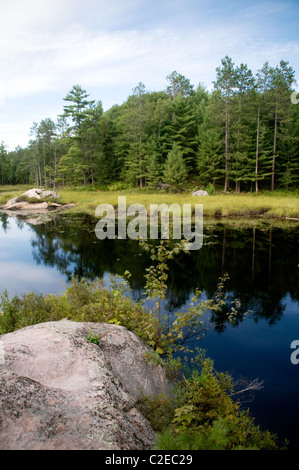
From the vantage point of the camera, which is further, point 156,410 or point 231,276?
point 231,276

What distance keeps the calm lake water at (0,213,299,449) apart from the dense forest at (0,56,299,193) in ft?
62.9

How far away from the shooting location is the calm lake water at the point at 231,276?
659 cm

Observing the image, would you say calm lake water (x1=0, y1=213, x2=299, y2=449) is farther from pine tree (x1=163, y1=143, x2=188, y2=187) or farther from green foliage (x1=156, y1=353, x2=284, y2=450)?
pine tree (x1=163, y1=143, x2=188, y2=187)

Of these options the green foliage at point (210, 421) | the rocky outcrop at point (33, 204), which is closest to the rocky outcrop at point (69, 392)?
the green foliage at point (210, 421)

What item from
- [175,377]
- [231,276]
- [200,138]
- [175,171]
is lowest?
[231,276]

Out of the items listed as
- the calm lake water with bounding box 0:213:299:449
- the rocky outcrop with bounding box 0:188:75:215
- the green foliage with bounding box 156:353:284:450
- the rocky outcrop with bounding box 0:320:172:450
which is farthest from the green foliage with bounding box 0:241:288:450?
the rocky outcrop with bounding box 0:188:75:215

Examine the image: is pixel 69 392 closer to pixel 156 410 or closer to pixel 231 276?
pixel 156 410

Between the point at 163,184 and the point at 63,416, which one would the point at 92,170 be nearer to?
the point at 163,184

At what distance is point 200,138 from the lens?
157 feet

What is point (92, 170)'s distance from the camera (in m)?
53.5

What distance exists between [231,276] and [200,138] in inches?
1557

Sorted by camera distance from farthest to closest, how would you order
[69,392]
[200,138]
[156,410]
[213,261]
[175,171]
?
1. [200,138]
2. [175,171]
3. [213,261]
4. [156,410]
5. [69,392]

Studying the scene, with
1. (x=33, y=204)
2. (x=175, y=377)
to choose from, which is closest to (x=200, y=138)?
(x=33, y=204)

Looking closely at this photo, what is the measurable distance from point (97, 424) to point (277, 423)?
3.90m
